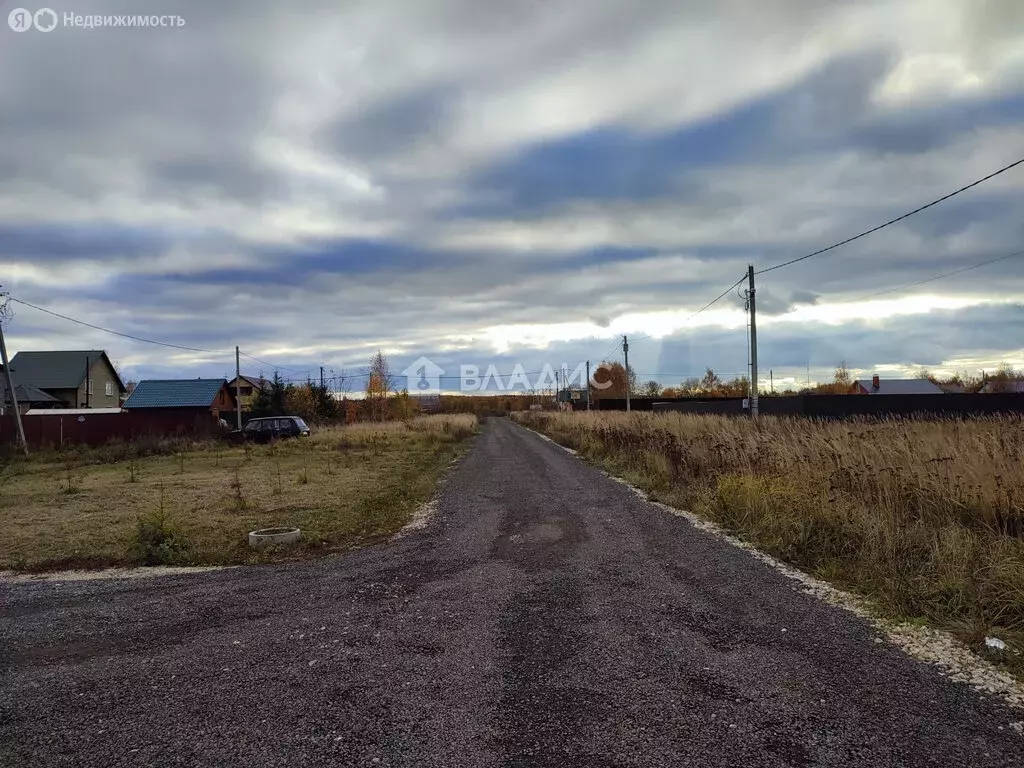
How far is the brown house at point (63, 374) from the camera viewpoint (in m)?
54.8

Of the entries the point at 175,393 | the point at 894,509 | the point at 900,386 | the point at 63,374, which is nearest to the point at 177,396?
the point at 175,393

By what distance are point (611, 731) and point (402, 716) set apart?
3.63 feet

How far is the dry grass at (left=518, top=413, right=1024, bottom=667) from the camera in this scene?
514 cm

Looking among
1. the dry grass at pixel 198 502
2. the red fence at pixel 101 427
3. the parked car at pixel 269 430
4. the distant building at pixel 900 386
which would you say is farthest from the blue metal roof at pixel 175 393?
the distant building at pixel 900 386

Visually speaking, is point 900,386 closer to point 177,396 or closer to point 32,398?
point 177,396

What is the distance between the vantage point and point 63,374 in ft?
183

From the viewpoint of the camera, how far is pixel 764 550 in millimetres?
7469

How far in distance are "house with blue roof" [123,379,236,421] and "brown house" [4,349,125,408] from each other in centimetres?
1070

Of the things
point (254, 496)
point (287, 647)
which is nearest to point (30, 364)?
point (254, 496)

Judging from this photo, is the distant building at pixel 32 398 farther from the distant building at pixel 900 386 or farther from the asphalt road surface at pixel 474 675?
the distant building at pixel 900 386

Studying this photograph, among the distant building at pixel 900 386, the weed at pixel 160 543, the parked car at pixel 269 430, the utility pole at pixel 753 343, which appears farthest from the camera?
the distant building at pixel 900 386

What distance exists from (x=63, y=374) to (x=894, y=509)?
212 feet

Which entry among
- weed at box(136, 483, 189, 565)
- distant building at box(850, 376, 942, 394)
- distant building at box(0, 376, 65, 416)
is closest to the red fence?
distant building at box(0, 376, 65, 416)

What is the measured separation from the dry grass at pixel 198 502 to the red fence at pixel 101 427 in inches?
210
